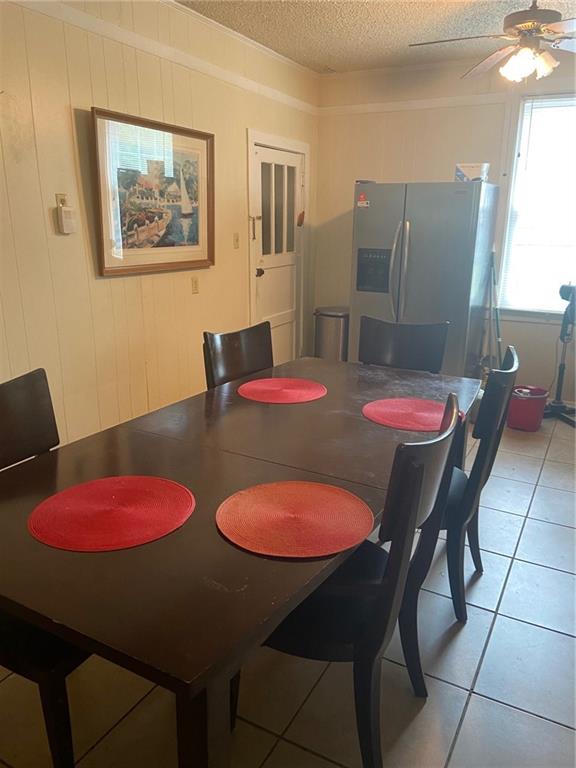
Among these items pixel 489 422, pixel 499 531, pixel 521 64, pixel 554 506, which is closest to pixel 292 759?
pixel 489 422

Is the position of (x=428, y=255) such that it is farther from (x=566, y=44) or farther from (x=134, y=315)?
(x=134, y=315)

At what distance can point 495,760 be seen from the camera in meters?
1.52

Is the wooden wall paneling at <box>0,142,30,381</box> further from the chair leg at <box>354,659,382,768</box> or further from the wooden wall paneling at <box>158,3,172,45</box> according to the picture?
the chair leg at <box>354,659,382,768</box>

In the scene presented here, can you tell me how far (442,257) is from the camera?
3.86 m

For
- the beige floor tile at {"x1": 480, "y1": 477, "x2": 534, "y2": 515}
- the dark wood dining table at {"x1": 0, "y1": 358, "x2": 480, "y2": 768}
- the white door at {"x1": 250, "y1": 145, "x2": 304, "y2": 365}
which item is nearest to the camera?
the dark wood dining table at {"x1": 0, "y1": 358, "x2": 480, "y2": 768}

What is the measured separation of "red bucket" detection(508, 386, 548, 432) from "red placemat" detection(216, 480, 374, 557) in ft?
9.54

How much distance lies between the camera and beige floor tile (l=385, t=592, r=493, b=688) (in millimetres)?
1834

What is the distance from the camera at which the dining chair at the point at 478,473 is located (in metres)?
1.83

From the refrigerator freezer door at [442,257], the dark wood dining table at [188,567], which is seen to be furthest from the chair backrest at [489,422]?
the refrigerator freezer door at [442,257]

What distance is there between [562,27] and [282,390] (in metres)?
2.02

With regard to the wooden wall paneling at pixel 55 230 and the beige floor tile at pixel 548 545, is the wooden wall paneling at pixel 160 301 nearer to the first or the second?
the wooden wall paneling at pixel 55 230

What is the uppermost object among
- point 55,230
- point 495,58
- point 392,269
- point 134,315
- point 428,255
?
point 495,58

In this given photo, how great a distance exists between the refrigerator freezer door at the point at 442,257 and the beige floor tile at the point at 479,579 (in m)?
1.80

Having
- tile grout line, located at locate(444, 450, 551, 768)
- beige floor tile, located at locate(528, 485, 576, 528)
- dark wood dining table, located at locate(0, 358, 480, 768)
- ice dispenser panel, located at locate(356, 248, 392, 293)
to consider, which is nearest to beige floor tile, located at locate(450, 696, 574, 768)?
tile grout line, located at locate(444, 450, 551, 768)
